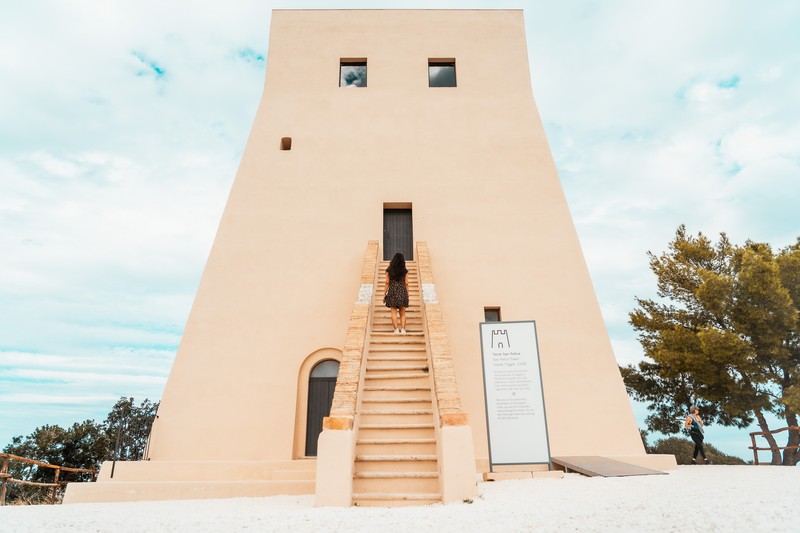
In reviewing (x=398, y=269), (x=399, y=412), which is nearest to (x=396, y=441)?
(x=399, y=412)

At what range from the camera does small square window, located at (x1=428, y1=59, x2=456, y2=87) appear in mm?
14203

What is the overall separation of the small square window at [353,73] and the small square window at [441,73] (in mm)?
2010

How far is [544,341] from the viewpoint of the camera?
426 inches

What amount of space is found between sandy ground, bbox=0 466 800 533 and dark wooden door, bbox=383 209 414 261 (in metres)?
7.71

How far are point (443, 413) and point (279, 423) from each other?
5.59 metres

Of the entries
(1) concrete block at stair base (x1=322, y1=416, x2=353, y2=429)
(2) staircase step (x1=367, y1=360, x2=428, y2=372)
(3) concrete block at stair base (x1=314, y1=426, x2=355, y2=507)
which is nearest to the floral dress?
(2) staircase step (x1=367, y1=360, x2=428, y2=372)

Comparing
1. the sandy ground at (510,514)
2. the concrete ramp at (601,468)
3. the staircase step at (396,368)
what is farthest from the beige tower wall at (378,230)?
the sandy ground at (510,514)

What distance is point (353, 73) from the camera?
14273 millimetres

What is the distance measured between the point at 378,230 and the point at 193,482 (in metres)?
6.98

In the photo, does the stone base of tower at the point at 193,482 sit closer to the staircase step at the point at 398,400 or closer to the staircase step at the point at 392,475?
the staircase step at the point at 398,400

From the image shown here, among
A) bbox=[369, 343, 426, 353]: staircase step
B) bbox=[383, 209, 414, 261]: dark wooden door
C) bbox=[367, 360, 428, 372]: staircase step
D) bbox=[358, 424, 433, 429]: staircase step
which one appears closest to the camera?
bbox=[358, 424, 433, 429]: staircase step

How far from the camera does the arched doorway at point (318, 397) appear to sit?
10.1 metres

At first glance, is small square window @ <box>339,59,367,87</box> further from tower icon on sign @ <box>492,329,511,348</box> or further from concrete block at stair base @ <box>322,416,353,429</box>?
concrete block at stair base @ <box>322,416,353,429</box>

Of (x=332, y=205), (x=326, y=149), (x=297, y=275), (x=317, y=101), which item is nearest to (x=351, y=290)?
(x=297, y=275)
